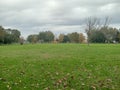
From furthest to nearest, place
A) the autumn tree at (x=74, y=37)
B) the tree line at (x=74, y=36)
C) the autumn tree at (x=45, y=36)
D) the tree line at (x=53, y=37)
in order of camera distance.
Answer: the autumn tree at (x=45, y=36) → the tree line at (x=53, y=37) → the autumn tree at (x=74, y=37) → the tree line at (x=74, y=36)

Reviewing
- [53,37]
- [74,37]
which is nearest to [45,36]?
[53,37]

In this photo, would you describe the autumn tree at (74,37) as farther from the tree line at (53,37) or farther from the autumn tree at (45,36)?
the autumn tree at (45,36)

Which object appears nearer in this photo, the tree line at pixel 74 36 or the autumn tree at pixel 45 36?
the tree line at pixel 74 36

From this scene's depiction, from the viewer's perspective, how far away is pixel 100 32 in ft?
332

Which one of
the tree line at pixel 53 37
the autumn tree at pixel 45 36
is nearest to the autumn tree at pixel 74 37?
the tree line at pixel 53 37

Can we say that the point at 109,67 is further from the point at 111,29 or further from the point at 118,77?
the point at 111,29

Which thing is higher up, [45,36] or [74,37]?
[45,36]

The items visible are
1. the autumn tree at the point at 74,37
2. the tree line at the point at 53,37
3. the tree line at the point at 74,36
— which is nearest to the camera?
the tree line at the point at 74,36

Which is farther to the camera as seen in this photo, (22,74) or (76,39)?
(76,39)

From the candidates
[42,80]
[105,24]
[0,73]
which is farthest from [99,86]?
[105,24]

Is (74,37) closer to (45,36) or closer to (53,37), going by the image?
(53,37)

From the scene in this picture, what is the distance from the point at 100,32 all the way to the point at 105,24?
157 inches

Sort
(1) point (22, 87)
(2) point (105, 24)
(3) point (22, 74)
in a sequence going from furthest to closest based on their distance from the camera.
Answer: (2) point (105, 24) < (3) point (22, 74) < (1) point (22, 87)

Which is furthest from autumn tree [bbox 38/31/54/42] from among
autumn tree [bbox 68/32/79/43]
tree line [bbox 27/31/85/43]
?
autumn tree [bbox 68/32/79/43]
